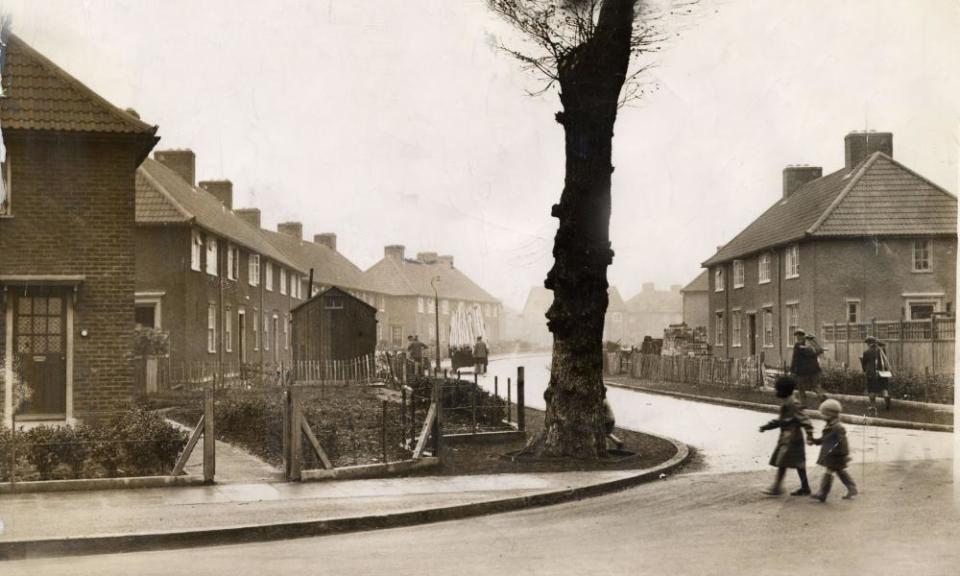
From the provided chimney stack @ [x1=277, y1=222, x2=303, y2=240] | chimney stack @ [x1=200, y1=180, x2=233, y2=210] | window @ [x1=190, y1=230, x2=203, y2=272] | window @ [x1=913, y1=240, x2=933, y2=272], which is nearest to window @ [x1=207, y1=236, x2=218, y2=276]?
window @ [x1=190, y1=230, x2=203, y2=272]

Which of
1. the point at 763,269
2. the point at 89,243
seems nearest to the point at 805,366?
the point at 89,243

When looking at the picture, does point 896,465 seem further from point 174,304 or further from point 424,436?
point 174,304

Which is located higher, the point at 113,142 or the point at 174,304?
the point at 113,142

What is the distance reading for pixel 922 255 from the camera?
82.6 feet

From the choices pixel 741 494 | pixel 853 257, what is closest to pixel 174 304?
pixel 741 494

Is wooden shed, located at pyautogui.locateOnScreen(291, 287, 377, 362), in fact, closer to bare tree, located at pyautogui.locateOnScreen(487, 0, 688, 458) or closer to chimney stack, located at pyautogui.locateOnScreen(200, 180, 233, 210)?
chimney stack, located at pyautogui.locateOnScreen(200, 180, 233, 210)

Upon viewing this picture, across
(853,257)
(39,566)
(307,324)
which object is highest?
(853,257)

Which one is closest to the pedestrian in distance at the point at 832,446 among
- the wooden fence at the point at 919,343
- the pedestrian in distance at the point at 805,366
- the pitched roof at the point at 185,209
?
the pedestrian in distance at the point at 805,366

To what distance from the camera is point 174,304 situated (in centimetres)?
2530

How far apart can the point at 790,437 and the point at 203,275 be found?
20.1 meters

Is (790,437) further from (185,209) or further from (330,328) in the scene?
(185,209)

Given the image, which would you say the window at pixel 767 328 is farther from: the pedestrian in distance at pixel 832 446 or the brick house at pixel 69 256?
the pedestrian in distance at pixel 832 446

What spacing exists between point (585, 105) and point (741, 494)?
5.54 metres

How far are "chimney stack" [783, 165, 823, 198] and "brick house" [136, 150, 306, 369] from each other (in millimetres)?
19844
